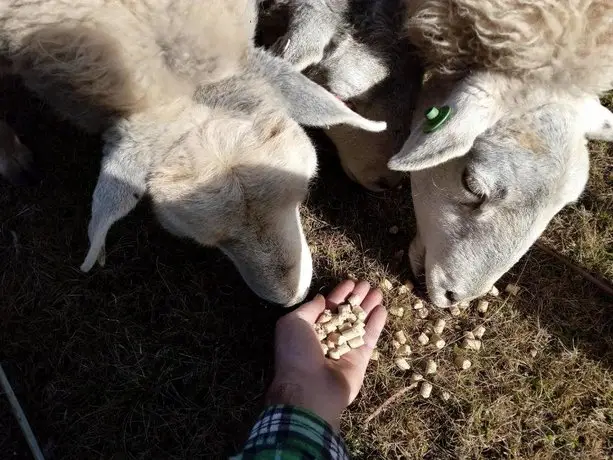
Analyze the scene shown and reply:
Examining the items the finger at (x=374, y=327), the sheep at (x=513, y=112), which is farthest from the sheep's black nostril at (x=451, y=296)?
the finger at (x=374, y=327)

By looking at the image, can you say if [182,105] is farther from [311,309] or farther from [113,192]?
[311,309]

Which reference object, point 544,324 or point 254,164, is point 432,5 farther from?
point 544,324

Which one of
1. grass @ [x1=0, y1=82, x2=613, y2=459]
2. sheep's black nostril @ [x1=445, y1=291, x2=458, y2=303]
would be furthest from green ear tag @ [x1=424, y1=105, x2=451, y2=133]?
grass @ [x1=0, y1=82, x2=613, y2=459]

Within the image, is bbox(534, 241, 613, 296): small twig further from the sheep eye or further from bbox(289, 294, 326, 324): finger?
bbox(289, 294, 326, 324): finger

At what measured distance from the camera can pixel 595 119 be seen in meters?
3.17

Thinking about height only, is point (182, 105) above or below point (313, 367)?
above

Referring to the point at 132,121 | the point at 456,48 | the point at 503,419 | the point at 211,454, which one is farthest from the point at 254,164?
the point at 503,419

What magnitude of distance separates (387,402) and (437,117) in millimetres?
2092

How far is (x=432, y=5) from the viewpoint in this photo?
3244 millimetres

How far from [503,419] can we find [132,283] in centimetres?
272

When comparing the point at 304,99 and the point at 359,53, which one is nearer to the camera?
the point at 304,99

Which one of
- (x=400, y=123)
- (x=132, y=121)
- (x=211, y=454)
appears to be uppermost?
(x=132, y=121)

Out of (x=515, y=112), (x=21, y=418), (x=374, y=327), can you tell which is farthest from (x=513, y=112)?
(x=21, y=418)

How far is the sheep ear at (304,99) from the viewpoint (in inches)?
113
